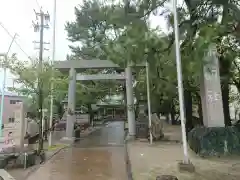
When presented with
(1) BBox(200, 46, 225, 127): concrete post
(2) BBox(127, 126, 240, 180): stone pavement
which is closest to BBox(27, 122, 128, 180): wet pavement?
(2) BBox(127, 126, 240, 180): stone pavement

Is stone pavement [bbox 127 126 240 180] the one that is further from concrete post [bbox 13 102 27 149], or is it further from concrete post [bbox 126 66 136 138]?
concrete post [bbox 126 66 136 138]

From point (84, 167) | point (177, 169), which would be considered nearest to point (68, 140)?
point (84, 167)

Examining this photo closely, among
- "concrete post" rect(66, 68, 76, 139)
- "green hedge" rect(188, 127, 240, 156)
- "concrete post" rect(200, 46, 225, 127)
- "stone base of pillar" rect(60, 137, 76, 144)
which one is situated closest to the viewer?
"green hedge" rect(188, 127, 240, 156)

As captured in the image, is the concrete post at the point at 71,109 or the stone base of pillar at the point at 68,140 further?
the concrete post at the point at 71,109

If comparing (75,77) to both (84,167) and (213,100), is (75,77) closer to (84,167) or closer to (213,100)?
(84,167)

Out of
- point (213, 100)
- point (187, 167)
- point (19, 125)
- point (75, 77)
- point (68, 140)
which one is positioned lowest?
point (187, 167)

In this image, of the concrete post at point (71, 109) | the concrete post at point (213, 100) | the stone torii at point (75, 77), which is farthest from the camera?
the concrete post at point (71, 109)

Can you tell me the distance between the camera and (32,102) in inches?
420

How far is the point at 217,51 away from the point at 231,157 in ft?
13.8

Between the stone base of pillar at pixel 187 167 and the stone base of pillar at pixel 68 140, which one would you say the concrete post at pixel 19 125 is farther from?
the stone base of pillar at pixel 187 167

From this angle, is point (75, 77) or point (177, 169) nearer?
point (177, 169)

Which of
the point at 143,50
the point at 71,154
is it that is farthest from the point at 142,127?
the point at 143,50

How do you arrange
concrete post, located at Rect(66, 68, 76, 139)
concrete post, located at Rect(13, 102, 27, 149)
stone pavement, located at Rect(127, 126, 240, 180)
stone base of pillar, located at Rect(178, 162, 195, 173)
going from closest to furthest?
stone pavement, located at Rect(127, 126, 240, 180) < stone base of pillar, located at Rect(178, 162, 195, 173) < concrete post, located at Rect(13, 102, 27, 149) < concrete post, located at Rect(66, 68, 76, 139)

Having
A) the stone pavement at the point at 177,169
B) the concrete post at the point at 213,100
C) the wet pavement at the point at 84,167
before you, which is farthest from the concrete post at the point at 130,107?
the concrete post at the point at 213,100
